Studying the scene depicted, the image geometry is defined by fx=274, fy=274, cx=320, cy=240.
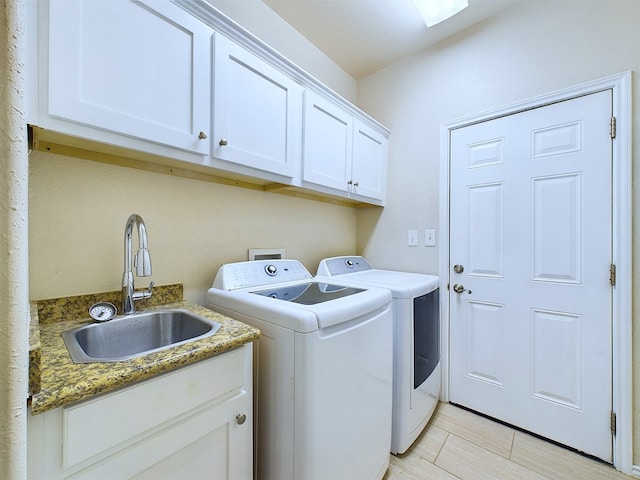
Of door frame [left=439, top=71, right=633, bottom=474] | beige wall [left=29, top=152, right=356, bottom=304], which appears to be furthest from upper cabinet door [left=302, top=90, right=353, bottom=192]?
door frame [left=439, top=71, right=633, bottom=474]

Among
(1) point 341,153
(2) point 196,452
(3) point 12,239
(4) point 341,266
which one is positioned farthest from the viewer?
(4) point 341,266

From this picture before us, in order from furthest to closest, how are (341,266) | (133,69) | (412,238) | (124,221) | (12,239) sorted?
(412,238)
(341,266)
(124,221)
(133,69)
(12,239)

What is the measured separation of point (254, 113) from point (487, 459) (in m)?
2.18

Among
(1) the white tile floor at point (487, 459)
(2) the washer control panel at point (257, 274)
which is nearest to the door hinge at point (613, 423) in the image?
(1) the white tile floor at point (487, 459)

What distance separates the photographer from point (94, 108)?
2.89ft

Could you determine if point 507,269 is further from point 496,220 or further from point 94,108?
Result: point 94,108

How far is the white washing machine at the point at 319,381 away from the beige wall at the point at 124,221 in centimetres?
24

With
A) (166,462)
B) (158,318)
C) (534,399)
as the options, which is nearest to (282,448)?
(166,462)

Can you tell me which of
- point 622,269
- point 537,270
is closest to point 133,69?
point 537,270

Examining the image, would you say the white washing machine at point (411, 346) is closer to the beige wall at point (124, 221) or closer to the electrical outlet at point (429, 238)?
the electrical outlet at point (429, 238)

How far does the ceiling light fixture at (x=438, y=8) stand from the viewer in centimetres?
167

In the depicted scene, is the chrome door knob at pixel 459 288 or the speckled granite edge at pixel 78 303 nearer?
the speckled granite edge at pixel 78 303

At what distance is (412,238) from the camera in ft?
7.18

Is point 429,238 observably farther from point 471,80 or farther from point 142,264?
point 142,264
